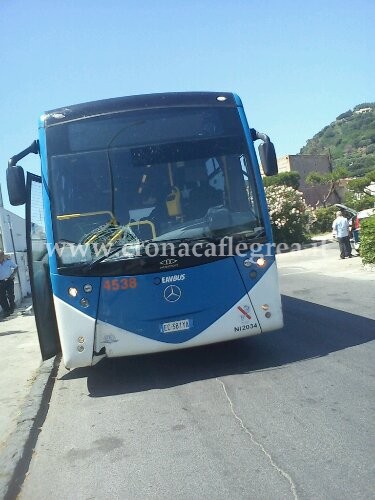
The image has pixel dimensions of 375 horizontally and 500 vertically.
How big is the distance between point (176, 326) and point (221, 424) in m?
1.69

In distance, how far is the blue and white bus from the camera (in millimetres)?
6395

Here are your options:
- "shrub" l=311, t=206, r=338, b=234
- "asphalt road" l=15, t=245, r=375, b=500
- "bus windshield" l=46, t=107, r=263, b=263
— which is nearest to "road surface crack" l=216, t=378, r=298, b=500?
"asphalt road" l=15, t=245, r=375, b=500

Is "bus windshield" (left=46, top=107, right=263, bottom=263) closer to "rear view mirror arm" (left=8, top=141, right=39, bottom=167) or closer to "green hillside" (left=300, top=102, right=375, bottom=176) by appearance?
"rear view mirror arm" (left=8, top=141, right=39, bottom=167)

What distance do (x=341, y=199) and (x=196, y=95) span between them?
4617 cm

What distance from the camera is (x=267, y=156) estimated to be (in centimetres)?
712

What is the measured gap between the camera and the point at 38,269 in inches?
288

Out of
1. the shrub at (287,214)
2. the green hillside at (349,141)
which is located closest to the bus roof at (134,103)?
the shrub at (287,214)

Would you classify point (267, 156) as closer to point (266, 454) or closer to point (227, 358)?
point (227, 358)

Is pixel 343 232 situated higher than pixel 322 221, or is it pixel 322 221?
pixel 322 221

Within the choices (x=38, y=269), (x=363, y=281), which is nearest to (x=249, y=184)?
(x=38, y=269)

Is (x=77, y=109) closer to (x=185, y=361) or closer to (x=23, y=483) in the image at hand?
(x=185, y=361)

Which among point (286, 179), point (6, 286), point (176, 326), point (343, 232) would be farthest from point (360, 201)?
point (176, 326)

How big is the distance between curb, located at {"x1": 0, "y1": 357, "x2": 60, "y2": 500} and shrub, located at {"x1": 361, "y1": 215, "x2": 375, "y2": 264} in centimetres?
1040

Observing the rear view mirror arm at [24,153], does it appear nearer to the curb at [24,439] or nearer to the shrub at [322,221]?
the curb at [24,439]
